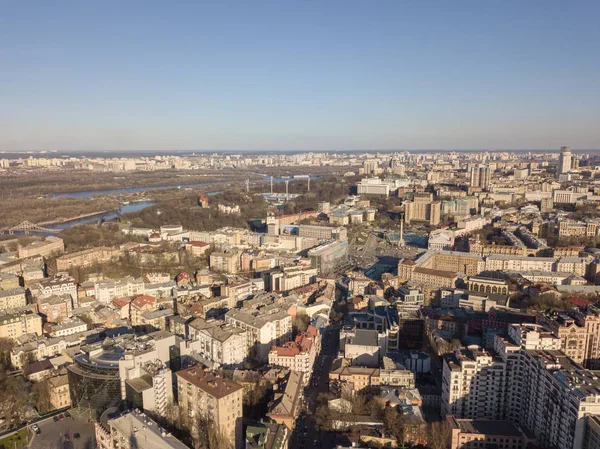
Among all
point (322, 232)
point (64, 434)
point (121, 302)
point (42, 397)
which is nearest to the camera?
point (64, 434)

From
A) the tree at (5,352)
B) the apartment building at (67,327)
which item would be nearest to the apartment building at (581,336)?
the apartment building at (67,327)

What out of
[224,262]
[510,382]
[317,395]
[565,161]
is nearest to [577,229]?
[224,262]

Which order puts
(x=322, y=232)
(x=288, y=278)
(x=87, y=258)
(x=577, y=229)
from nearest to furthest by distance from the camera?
1. (x=288, y=278)
2. (x=87, y=258)
3. (x=577, y=229)
4. (x=322, y=232)

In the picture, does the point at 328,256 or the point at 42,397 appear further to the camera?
the point at 328,256

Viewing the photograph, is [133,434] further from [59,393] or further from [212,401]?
[59,393]

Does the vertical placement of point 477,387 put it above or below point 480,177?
below

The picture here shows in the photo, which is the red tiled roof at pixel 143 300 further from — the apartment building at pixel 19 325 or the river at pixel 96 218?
the river at pixel 96 218

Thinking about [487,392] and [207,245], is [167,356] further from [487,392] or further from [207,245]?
[207,245]

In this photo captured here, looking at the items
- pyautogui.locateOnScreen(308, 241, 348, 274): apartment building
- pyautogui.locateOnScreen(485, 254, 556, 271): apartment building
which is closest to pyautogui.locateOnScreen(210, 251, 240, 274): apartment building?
pyautogui.locateOnScreen(308, 241, 348, 274): apartment building

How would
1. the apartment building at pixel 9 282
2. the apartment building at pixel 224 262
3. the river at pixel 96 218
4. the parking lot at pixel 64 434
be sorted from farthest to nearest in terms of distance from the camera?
1. the river at pixel 96 218
2. the apartment building at pixel 224 262
3. the apartment building at pixel 9 282
4. the parking lot at pixel 64 434
